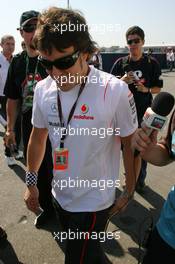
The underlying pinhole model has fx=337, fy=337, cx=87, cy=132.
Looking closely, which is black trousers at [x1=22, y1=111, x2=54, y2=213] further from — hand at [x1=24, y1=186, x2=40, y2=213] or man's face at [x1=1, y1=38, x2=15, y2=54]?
man's face at [x1=1, y1=38, x2=15, y2=54]

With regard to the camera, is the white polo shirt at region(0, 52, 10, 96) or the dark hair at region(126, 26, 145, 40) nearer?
the dark hair at region(126, 26, 145, 40)

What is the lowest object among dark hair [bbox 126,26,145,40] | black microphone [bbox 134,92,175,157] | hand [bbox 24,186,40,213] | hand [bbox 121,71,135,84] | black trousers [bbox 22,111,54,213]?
black trousers [bbox 22,111,54,213]

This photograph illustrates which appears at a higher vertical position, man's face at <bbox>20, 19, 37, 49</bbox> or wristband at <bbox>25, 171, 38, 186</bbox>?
man's face at <bbox>20, 19, 37, 49</bbox>

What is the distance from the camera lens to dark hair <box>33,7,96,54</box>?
69.4 inches

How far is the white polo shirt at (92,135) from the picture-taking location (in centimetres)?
187

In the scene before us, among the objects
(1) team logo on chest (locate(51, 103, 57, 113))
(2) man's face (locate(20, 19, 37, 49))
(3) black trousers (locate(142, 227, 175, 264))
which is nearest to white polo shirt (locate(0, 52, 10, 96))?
(2) man's face (locate(20, 19, 37, 49))

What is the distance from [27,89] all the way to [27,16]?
690 millimetres

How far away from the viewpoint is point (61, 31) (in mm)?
1757

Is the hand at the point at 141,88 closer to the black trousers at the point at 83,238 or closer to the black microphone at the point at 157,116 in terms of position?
the black trousers at the point at 83,238

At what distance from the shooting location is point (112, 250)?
3.13 meters

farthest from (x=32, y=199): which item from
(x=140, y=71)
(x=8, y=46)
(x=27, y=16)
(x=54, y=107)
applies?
(x=8, y=46)

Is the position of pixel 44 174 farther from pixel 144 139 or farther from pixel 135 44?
pixel 144 139

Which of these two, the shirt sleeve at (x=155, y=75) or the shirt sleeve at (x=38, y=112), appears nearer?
the shirt sleeve at (x=38, y=112)

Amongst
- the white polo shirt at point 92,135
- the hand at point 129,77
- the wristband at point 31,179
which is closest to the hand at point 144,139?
the white polo shirt at point 92,135
